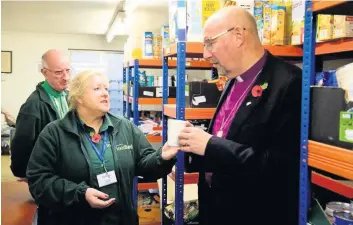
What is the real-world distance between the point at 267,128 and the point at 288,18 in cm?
120

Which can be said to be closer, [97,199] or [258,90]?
[258,90]

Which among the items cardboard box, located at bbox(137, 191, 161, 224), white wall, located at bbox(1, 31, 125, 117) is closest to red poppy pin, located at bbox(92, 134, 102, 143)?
cardboard box, located at bbox(137, 191, 161, 224)

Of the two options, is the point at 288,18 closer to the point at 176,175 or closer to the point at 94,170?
the point at 176,175

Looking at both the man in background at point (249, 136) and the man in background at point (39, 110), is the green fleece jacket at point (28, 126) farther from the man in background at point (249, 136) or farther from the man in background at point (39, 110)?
the man in background at point (249, 136)

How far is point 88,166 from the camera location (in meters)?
2.15

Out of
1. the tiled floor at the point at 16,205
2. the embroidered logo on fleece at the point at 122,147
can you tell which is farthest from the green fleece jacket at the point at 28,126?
the embroidered logo on fleece at the point at 122,147

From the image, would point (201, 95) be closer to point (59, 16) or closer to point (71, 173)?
point (71, 173)

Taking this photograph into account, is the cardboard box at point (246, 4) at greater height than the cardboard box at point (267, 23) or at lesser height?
greater

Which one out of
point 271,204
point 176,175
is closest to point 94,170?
point 176,175

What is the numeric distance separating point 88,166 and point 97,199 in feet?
0.75

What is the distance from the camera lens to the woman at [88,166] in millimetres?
2088

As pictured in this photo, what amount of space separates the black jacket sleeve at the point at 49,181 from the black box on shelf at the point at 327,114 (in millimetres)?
1320

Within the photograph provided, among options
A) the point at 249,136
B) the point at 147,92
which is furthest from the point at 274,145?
the point at 147,92

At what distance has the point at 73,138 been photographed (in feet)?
7.19
